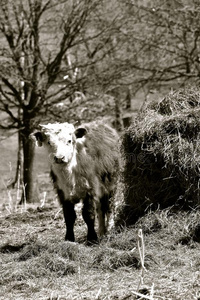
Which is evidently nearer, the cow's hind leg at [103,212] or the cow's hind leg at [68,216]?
the cow's hind leg at [68,216]

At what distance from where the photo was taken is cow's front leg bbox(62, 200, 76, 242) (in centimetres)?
867

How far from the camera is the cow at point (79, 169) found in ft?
27.7

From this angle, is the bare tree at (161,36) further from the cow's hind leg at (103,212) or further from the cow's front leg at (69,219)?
the cow's front leg at (69,219)

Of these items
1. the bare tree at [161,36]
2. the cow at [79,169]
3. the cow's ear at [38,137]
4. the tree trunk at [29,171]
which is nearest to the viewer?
the cow at [79,169]

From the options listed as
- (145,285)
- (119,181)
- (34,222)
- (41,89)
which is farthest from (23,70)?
(145,285)

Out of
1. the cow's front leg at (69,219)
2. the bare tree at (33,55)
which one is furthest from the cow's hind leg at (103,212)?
the bare tree at (33,55)

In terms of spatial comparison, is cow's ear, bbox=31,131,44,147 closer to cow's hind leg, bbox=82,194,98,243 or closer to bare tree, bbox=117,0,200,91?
cow's hind leg, bbox=82,194,98,243

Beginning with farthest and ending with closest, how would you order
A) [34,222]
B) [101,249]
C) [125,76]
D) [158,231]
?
1. [125,76]
2. [34,222]
3. [158,231]
4. [101,249]

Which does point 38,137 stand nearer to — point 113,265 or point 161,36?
point 113,265

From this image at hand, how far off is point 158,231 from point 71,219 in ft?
4.35

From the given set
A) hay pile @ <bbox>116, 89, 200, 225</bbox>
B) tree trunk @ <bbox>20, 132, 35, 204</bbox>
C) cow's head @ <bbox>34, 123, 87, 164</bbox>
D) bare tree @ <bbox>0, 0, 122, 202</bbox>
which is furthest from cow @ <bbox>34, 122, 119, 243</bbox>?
tree trunk @ <bbox>20, 132, 35, 204</bbox>

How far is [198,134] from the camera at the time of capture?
8367 millimetres

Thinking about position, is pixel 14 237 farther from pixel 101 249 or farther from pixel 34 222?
pixel 101 249

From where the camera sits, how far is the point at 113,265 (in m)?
6.95
